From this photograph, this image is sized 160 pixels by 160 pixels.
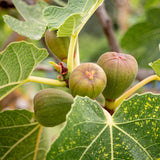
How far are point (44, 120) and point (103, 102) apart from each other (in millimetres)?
188

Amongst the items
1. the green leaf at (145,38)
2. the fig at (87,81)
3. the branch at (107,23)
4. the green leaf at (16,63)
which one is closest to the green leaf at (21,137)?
the green leaf at (16,63)

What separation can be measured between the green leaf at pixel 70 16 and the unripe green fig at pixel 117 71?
118mm

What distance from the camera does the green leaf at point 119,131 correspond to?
0.59 meters

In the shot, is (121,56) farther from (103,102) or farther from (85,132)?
(85,132)

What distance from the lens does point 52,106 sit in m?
0.74

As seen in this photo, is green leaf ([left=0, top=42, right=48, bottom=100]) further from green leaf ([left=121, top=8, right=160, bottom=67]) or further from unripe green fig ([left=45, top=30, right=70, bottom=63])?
green leaf ([left=121, top=8, right=160, bottom=67])

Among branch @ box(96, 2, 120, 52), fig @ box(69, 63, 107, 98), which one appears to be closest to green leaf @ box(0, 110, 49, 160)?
fig @ box(69, 63, 107, 98)

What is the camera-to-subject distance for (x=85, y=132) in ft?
1.94

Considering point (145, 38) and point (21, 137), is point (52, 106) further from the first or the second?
point (145, 38)

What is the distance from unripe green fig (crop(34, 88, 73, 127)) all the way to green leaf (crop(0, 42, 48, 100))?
8 centimetres

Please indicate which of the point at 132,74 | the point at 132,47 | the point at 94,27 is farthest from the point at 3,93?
the point at 94,27

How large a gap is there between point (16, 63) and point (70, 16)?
0.20m

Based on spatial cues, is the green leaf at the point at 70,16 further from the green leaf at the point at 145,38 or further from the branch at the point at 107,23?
the green leaf at the point at 145,38

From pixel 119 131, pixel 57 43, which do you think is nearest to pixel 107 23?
pixel 57 43
